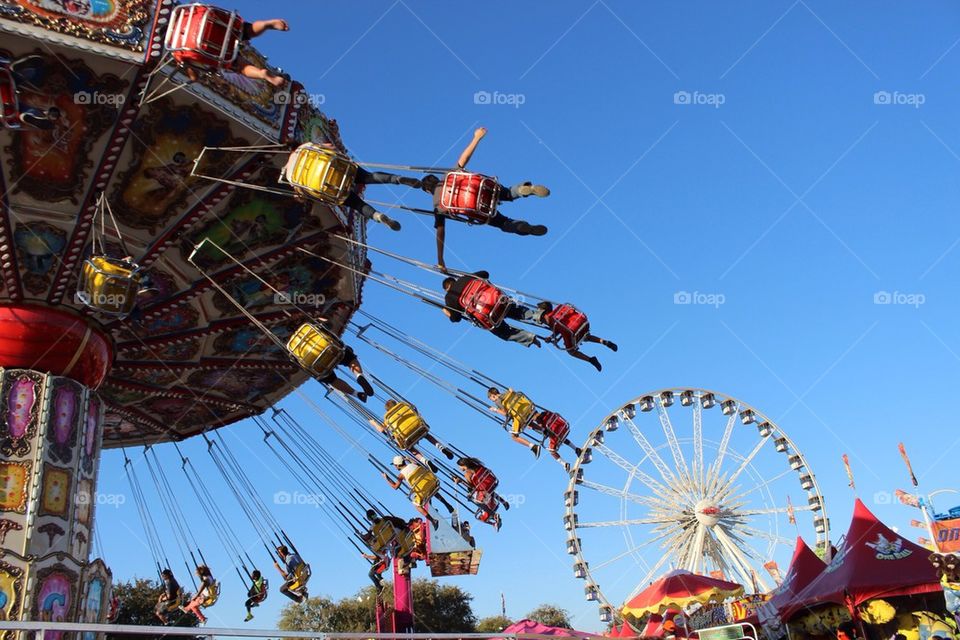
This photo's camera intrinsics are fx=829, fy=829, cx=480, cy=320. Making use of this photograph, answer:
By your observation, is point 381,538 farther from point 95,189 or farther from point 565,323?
point 95,189

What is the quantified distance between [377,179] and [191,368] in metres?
6.59

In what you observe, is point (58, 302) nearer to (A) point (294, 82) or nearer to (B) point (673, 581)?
(A) point (294, 82)

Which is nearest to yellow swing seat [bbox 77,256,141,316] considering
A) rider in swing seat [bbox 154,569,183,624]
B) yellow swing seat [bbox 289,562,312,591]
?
rider in swing seat [bbox 154,569,183,624]

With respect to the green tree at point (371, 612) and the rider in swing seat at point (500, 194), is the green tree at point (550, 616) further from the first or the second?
the rider in swing seat at point (500, 194)

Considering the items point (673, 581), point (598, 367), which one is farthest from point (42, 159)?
point (673, 581)

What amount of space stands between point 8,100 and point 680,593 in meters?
19.9

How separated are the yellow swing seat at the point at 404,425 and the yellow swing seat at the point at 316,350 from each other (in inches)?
50.3

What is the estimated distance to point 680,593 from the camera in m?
22.6

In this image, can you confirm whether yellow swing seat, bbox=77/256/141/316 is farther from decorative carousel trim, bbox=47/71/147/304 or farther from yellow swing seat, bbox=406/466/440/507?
yellow swing seat, bbox=406/466/440/507

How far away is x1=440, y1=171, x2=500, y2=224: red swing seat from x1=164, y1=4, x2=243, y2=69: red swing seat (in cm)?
272

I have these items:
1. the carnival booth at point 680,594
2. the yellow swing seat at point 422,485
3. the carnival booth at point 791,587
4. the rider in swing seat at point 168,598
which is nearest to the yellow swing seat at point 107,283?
the yellow swing seat at point 422,485

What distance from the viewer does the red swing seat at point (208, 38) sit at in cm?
874

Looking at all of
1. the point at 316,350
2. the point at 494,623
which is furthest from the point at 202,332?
the point at 494,623

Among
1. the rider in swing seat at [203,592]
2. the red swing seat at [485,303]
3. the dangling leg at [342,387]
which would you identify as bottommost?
the rider in swing seat at [203,592]
